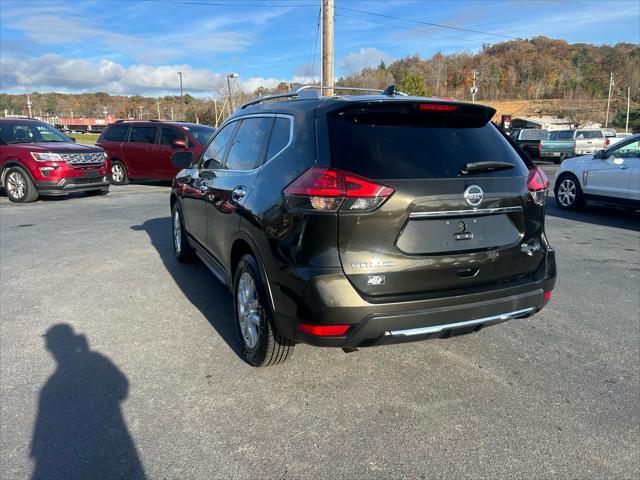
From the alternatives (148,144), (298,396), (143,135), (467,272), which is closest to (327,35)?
(143,135)

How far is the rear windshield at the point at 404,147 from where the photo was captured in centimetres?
270

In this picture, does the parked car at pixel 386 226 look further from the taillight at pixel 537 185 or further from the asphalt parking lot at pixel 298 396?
the asphalt parking lot at pixel 298 396

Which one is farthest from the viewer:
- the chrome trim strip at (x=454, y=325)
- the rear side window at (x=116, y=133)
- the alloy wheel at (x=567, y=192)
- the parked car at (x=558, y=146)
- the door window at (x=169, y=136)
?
the parked car at (x=558, y=146)

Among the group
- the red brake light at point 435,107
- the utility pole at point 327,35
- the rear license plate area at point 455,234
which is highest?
the utility pole at point 327,35

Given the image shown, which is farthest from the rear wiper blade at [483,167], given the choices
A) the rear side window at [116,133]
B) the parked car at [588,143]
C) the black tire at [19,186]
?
the parked car at [588,143]

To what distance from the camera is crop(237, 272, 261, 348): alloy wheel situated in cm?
329

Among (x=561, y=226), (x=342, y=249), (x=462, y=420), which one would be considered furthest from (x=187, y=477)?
(x=561, y=226)

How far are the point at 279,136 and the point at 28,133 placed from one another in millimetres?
10860

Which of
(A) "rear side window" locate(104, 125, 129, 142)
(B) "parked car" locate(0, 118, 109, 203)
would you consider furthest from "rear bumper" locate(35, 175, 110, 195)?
(A) "rear side window" locate(104, 125, 129, 142)

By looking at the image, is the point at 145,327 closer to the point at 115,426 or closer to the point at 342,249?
the point at 115,426

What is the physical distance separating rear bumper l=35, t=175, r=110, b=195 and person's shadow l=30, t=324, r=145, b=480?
8.28 metres

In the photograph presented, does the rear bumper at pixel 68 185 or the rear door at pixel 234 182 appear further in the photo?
the rear bumper at pixel 68 185

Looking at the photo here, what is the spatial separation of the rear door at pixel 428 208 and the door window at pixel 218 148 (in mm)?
1711

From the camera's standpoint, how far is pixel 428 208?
106 inches
